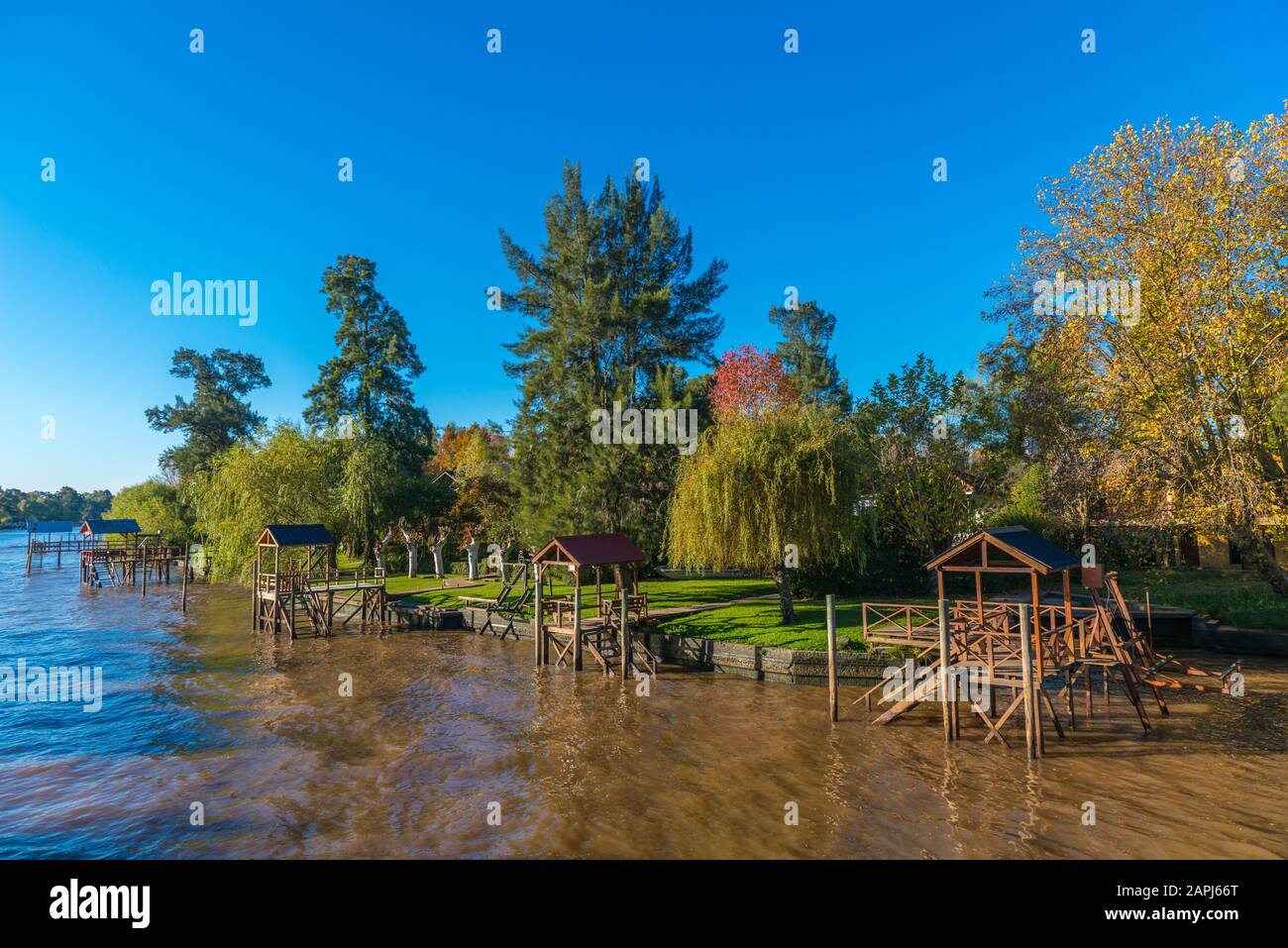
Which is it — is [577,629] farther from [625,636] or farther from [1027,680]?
[1027,680]

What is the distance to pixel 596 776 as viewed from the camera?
43.7 ft

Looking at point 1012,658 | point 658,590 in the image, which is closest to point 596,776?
point 1012,658

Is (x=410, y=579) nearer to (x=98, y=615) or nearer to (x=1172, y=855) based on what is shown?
(x=98, y=615)

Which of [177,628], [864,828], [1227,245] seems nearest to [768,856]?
[864,828]

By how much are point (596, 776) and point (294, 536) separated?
77.0 ft

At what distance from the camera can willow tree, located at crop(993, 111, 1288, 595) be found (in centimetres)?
2069

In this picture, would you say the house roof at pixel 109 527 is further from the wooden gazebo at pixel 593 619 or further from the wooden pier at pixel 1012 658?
the wooden pier at pixel 1012 658

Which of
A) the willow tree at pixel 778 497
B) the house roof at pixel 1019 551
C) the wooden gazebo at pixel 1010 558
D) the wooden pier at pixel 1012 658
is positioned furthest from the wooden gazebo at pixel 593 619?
the house roof at pixel 1019 551

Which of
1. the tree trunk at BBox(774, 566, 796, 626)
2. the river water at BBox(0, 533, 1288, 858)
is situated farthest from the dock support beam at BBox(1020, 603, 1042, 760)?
the tree trunk at BBox(774, 566, 796, 626)

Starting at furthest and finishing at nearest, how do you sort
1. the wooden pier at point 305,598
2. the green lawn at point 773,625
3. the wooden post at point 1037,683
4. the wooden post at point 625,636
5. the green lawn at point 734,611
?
the wooden pier at point 305,598, the wooden post at point 625,636, the green lawn at point 734,611, the green lawn at point 773,625, the wooden post at point 1037,683

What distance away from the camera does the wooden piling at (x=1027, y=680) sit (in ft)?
43.0

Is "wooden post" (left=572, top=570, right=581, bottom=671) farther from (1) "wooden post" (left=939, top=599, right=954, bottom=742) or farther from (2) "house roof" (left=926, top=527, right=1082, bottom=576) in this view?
(1) "wooden post" (left=939, top=599, right=954, bottom=742)

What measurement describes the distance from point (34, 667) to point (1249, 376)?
41533mm

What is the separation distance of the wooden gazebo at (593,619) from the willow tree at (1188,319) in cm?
1653
